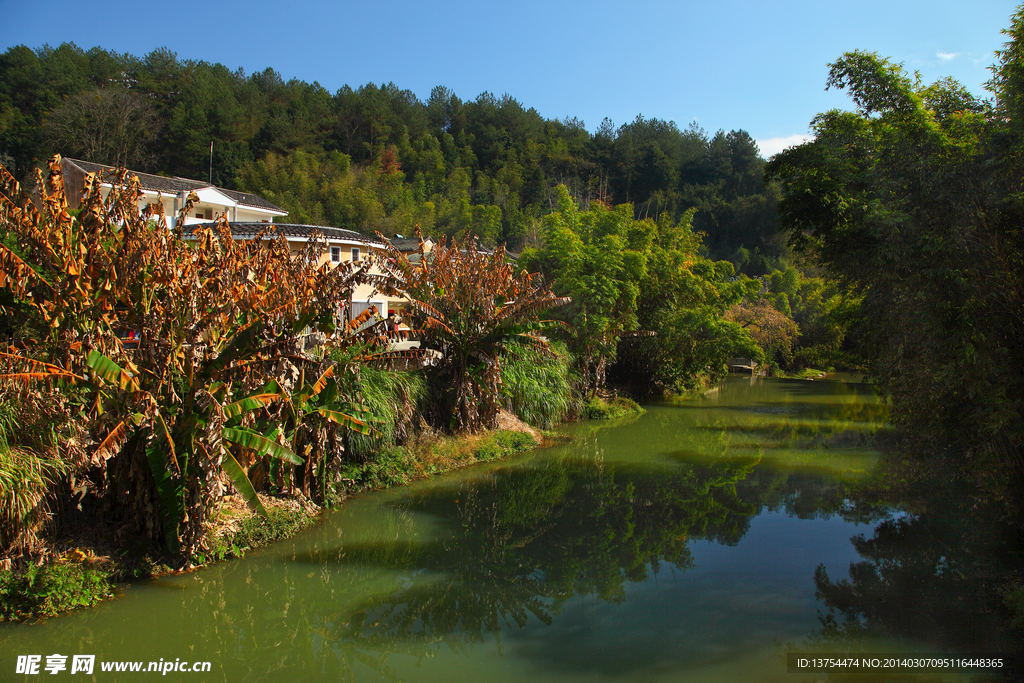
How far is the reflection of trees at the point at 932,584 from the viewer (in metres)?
6.33

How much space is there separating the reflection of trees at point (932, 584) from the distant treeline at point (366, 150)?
25544 mm

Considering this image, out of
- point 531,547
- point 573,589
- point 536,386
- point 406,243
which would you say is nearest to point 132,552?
point 531,547

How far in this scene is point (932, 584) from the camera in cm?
760

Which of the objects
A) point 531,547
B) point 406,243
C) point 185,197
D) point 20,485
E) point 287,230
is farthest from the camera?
point 406,243

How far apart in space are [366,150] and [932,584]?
59197mm

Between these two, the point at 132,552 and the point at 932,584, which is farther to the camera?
the point at 932,584

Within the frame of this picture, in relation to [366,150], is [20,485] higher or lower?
lower

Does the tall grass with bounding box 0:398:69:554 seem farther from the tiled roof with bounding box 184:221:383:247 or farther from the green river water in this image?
the tiled roof with bounding box 184:221:383:247

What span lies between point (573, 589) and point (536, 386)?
8.94 metres

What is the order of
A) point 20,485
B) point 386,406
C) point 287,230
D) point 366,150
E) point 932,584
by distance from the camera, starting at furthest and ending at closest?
point 366,150
point 287,230
point 386,406
point 932,584
point 20,485

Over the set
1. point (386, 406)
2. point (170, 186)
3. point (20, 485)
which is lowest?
point (20, 485)

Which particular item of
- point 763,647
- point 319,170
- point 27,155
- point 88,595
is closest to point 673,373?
point 763,647

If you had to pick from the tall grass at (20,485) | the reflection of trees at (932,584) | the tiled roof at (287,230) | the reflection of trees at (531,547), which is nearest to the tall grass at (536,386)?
the reflection of trees at (531,547)

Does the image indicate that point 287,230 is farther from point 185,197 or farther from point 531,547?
point 531,547
